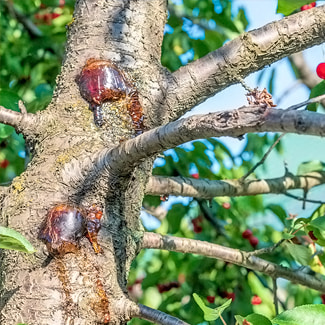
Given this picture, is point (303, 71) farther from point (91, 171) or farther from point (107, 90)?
point (91, 171)

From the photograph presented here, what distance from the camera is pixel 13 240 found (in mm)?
782

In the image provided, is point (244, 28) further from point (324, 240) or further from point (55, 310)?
point (55, 310)

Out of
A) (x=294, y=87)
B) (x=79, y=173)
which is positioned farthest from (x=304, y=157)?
(x=79, y=173)

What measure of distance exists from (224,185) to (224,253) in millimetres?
369

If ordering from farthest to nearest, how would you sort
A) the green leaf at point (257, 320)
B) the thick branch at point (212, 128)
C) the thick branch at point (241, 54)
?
the thick branch at point (241, 54)
the green leaf at point (257, 320)
the thick branch at point (212, 128)

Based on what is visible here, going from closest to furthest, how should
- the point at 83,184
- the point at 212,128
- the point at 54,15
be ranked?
the point at 212,128 < the point at 83,184 < the point at 54,15

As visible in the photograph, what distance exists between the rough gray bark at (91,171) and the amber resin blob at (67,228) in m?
0.01

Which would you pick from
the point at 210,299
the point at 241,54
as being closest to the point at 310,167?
the point at 210,299

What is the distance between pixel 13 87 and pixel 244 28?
114cm

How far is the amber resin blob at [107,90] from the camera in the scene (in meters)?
1.15

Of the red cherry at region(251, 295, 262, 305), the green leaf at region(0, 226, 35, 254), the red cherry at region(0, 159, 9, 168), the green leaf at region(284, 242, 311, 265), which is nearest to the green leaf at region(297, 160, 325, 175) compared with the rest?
the red cherry at region(251, 295, 262, 305)

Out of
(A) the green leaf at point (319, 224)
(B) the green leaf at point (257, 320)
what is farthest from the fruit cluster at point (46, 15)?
(B) the green leaf at point (257, 320)

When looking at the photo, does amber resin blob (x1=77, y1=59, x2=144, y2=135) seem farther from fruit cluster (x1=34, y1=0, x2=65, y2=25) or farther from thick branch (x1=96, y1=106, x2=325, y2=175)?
fruit cluster (x1=34, y1=0, x2=65, y2=25)

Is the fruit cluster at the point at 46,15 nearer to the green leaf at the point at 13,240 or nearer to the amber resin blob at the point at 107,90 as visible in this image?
the amber resin blob at the point at 107,90
